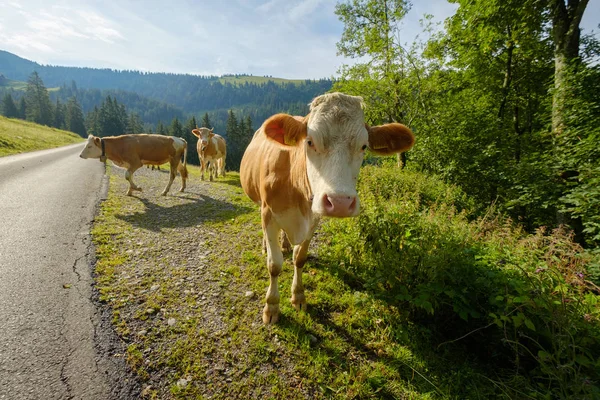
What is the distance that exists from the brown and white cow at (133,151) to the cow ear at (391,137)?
956cm

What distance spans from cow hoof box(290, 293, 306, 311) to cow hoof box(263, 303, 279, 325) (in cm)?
33

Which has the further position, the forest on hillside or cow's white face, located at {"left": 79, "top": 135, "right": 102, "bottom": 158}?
cow's white face, located at {"left": 79, "top": 135, "right": 102, "bottom": 158}

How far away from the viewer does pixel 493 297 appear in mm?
2625

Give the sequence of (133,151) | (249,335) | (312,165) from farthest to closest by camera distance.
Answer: (133,151) → (249,335) → (312,165)

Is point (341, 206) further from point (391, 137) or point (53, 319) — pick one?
point (53, 319)

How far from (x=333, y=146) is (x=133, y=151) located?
10682 mm

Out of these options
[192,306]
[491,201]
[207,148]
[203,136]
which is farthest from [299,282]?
[203,136]

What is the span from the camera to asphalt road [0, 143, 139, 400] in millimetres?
2379

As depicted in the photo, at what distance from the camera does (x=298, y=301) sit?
373 cm

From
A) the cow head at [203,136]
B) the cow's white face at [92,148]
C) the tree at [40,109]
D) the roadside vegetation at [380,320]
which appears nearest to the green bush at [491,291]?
the roadside vegetation at [380,320]

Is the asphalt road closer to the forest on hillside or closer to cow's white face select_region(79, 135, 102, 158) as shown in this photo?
the forest on hillside

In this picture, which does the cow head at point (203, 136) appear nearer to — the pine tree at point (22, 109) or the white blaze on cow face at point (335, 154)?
the white blaze on cow face at point (335, 154)

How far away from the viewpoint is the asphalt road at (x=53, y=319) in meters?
2.38

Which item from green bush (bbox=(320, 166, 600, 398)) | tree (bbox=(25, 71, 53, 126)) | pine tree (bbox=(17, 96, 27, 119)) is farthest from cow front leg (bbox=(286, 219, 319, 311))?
pine tree (bbox=(17, 96, 27, 119))
